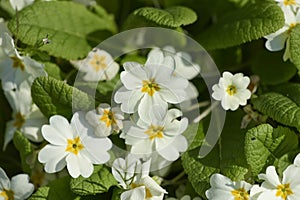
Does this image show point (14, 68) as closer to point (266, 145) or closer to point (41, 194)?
point (41, 194)

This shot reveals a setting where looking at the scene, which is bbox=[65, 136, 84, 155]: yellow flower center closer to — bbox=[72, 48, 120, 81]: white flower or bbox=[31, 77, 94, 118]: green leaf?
bbox=[31, 77, 94, 118]: green leaf

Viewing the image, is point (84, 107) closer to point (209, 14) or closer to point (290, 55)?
point (290, 55)

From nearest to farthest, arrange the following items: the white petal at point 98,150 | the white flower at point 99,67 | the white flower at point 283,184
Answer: the white flower at point 283,184
the white petal at point 98,150
the white flower at point 99,67

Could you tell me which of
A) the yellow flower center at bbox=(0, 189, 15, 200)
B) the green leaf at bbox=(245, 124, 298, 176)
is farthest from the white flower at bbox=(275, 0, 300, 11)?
the yellow flower center at bbox=(0, 189, 15, 200)

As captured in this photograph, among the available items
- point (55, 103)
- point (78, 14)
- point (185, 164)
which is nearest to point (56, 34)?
point (78, 14)

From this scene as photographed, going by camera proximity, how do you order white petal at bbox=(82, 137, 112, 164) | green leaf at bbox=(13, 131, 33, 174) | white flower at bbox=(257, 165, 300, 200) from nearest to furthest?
white flower at bbox=(257, 165, 300, 200)
white petal at bbox=(82, 137, 112, 164)
green leaf at bbox=(13, 131, 33, 174)

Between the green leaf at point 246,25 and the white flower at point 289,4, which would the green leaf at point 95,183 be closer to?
the green leaf at point 246,25

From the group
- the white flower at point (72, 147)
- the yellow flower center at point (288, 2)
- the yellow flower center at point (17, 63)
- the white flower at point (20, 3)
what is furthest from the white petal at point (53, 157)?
the yellow flower center at point (288, 2)
